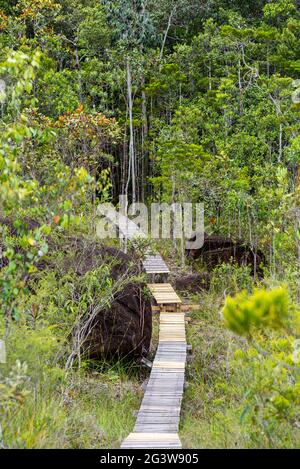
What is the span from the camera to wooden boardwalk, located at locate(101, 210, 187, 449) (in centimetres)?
550

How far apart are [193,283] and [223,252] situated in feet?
2.90

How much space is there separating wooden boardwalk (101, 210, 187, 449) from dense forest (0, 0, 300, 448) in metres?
0.22

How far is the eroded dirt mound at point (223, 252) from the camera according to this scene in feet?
38.3

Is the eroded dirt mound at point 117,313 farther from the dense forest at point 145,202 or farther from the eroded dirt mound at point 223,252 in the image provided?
the eroded dirt mound at point 223,252

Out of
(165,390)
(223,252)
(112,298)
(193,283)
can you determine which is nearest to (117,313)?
(112,298)

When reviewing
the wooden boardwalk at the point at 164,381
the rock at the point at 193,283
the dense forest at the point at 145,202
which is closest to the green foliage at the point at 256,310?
the dense forest at the point at 145,202

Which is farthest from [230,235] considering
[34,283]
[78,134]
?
[34,283]

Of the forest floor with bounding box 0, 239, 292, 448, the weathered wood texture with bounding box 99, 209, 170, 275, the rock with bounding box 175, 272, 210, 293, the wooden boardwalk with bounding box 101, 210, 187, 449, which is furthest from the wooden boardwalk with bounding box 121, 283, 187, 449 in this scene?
the rock with bounding box 175, 272, 210, 293

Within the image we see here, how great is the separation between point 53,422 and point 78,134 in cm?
702

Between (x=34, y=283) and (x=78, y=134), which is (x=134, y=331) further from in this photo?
(x=78, y=134)

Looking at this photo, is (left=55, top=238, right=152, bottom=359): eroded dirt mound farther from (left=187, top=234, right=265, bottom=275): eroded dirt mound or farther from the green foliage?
the green foliage

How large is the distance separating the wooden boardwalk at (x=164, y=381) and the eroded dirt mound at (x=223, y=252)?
1.08 metres

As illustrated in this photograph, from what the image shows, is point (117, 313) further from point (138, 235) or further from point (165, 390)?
point (138, 235)

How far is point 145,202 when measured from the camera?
52.2 ft
